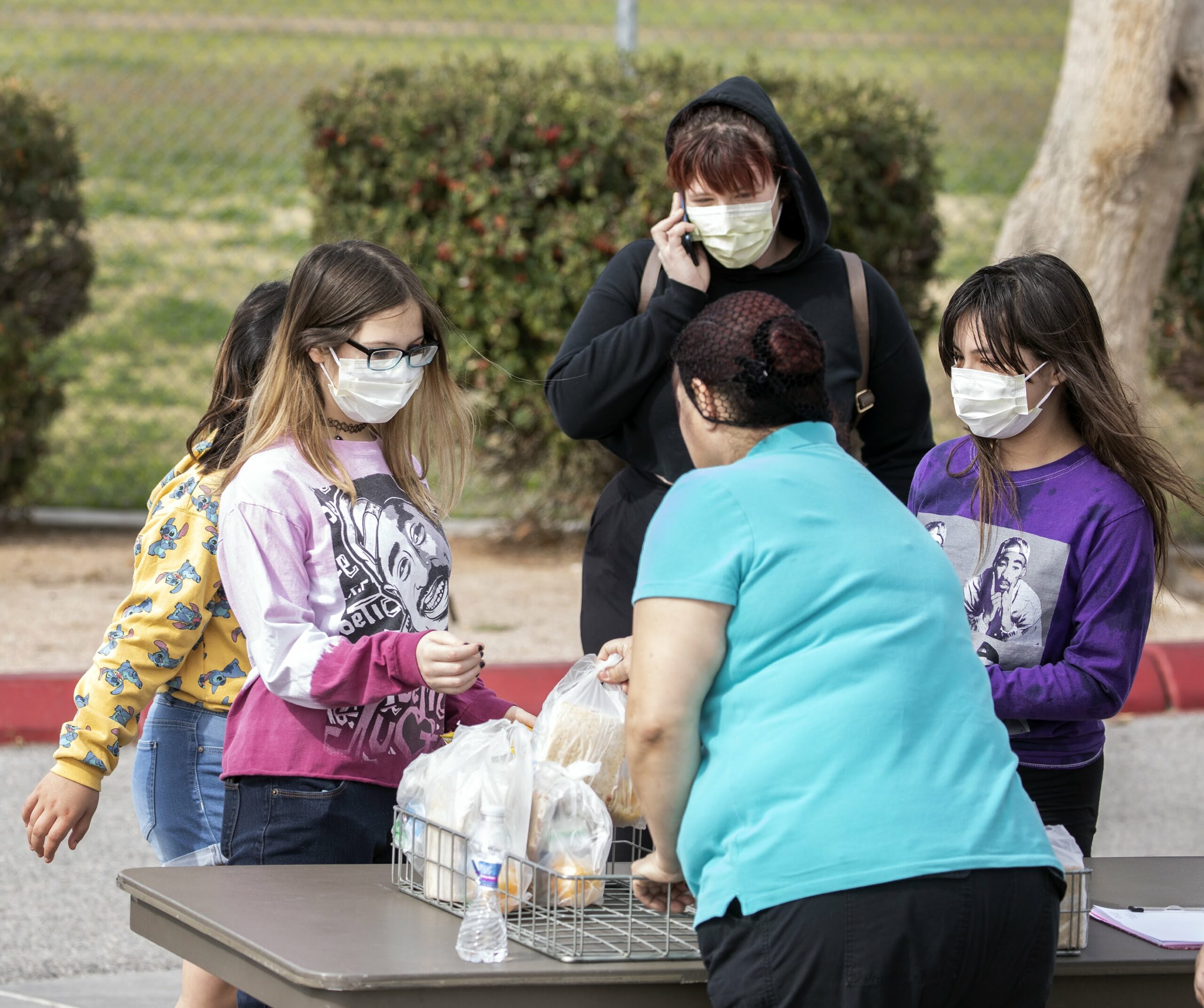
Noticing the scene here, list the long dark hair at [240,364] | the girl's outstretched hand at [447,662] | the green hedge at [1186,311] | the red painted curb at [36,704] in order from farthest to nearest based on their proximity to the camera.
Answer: the green hedge at [1186,311] → the red painted curb at [36,704] → the long dark hair at [240,364] → the girl's outstretched hand at [447,662]

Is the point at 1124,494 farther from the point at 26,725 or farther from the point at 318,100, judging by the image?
the point at 318,100

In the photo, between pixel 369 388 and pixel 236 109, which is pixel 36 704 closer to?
pixel 369 388

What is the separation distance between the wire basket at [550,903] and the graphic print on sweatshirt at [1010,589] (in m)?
0.84

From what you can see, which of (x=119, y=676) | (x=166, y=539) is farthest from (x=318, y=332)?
(x=119, y=676)

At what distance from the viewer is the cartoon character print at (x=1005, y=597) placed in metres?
2.63

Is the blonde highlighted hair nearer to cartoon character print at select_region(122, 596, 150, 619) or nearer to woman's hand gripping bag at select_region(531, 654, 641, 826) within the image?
cartoon character print at select_region(122, 596, 150, 619)

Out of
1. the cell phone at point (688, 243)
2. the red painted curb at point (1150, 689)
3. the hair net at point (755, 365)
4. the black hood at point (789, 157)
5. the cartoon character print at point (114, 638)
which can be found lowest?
the red painted curb at point (1150, 689)

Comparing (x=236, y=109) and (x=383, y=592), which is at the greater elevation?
(x=236, y=109)

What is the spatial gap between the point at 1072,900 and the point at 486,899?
82 cm

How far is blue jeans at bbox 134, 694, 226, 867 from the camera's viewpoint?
8.85 feet

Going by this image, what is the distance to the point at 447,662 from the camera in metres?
2.29

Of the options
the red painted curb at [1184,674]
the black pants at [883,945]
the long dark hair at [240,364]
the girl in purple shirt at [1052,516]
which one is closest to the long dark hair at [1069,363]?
the girl in purple shirt at [1052,516]

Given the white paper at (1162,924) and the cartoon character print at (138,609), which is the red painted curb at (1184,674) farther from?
the cartoon character print at (138,609)

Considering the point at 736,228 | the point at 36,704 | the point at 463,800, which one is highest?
the point at 736,228
